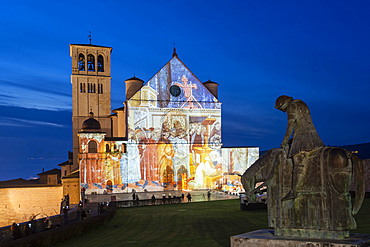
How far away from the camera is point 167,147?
5259cm

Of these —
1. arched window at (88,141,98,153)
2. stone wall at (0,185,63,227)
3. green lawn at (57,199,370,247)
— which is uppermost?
arched window at (88,141,98,153)

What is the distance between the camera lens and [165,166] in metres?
52.5

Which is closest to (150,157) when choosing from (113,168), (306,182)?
(113,168)

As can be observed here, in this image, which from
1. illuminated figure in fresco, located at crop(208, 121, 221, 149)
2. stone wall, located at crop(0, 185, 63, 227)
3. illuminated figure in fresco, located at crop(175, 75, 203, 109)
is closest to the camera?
stone wall, located at crop(0, 185, 63, 227)

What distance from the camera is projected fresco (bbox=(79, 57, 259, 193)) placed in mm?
Answer: 50156

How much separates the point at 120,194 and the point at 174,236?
1332 inches

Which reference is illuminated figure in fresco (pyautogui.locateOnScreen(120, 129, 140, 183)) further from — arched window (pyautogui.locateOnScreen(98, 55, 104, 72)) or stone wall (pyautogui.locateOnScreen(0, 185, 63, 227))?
arched window (pyautogui.locateOnScreen(98, 55, 104, 72))

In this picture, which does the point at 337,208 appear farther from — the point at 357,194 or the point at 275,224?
the point at 275,224

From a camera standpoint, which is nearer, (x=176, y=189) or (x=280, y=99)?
(x=280, y=99)

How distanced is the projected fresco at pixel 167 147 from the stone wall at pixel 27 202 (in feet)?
14.5

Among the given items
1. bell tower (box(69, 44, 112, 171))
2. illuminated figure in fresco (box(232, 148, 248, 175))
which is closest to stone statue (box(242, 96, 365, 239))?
illuminated figure in fresco (box(232, 148, 248, 175))

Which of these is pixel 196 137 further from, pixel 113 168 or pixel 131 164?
pixel 113 168

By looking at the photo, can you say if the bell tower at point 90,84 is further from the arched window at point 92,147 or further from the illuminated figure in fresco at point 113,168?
the illuminated figure in fresco at point 113,168

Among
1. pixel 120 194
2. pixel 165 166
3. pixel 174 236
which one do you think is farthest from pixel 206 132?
pixel 174 236
